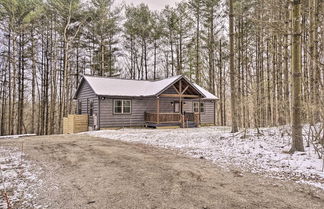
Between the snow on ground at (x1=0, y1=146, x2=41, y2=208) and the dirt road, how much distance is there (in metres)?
0.16

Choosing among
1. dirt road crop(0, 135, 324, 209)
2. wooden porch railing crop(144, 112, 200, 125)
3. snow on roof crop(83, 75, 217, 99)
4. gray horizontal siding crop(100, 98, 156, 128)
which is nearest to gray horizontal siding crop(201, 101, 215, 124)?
wooden porch railing crop(144, 112, 200, 125)

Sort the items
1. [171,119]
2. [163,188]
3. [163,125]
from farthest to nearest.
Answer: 1. [171,119]
2. [163,125]
3. [163,188]

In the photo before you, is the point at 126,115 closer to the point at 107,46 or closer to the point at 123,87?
the point at 123,87

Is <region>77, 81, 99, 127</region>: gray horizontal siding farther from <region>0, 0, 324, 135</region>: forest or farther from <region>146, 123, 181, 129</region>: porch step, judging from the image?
<region>146, 123, 181, 129</region>: porch step

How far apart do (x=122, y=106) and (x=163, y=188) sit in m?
12.7

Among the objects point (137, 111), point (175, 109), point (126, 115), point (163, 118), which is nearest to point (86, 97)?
point (126, 115)

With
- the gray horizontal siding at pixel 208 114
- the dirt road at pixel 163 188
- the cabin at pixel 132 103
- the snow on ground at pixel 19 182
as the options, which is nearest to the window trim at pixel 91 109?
the cabin at pixel 132 103

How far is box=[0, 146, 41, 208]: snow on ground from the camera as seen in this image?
281 cm

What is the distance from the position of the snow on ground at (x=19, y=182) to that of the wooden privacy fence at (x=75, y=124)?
9813 millimetres

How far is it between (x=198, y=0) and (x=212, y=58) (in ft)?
21.6

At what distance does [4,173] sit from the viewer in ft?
13.9

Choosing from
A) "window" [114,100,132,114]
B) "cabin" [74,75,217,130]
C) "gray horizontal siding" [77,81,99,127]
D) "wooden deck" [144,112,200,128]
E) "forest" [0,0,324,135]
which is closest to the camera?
"cabin" [74,75,217,130]

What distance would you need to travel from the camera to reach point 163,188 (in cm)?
328

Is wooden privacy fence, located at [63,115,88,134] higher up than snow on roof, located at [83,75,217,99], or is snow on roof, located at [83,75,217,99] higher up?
snow on roof, located at [83,75,217,99]
